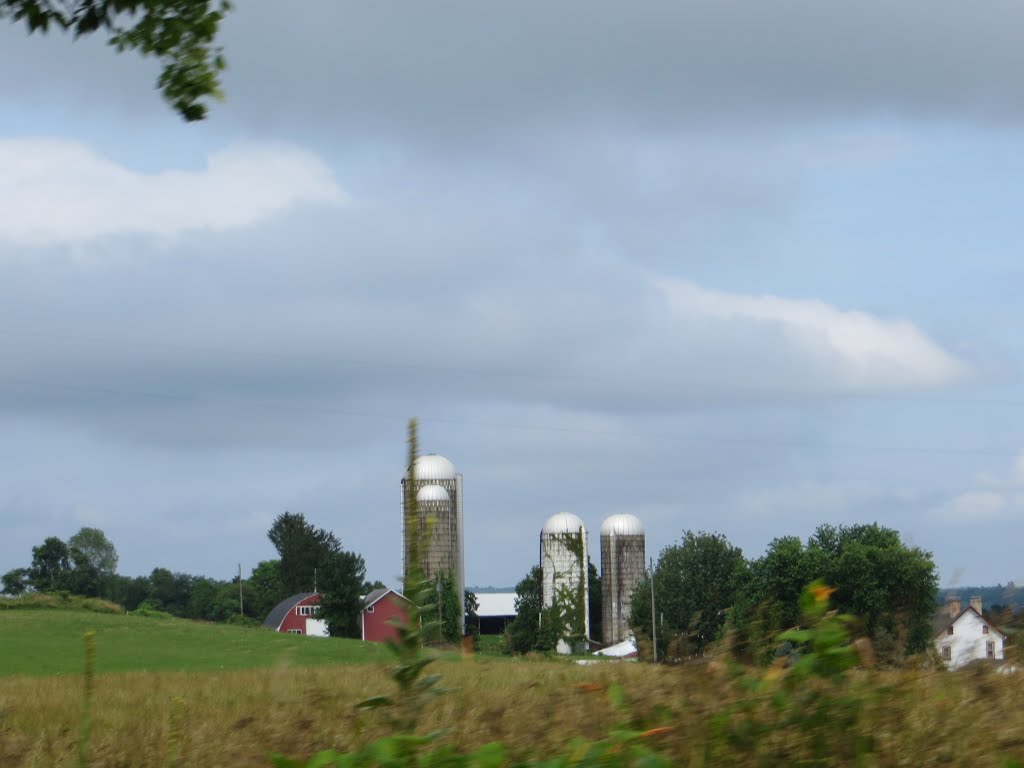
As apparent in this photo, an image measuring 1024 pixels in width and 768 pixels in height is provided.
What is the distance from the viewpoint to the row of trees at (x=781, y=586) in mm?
3971

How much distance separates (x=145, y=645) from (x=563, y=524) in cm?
3584

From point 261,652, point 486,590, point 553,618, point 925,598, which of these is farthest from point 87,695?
point 486,590

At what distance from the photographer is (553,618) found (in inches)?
2440

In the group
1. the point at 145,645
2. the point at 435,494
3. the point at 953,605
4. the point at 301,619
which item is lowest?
the point at 301,619

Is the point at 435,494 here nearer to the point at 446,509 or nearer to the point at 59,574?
the point at 446,509

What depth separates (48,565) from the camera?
124875mm

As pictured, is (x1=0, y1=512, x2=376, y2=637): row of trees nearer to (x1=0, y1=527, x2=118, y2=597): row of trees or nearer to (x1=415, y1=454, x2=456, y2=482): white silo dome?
→ (x1=0, y1=527, x2=118, y2=597): row of trees

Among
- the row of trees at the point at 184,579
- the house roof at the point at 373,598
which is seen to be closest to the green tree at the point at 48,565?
the row of trees at the point at 184,579

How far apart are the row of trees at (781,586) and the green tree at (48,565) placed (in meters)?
76.9

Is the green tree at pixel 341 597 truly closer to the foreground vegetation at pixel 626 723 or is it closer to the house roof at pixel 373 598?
the house roof at pixel 373 598

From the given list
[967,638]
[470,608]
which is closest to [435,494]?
[470,608]

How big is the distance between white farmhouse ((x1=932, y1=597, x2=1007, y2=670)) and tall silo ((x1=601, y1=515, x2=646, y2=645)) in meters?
67.6

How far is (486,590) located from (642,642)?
117 metres

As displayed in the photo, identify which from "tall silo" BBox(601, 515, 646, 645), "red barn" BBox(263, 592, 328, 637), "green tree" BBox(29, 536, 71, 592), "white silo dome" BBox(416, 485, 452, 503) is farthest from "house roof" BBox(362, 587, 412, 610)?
"green tree" BBox(29, 536, 71, 592)
